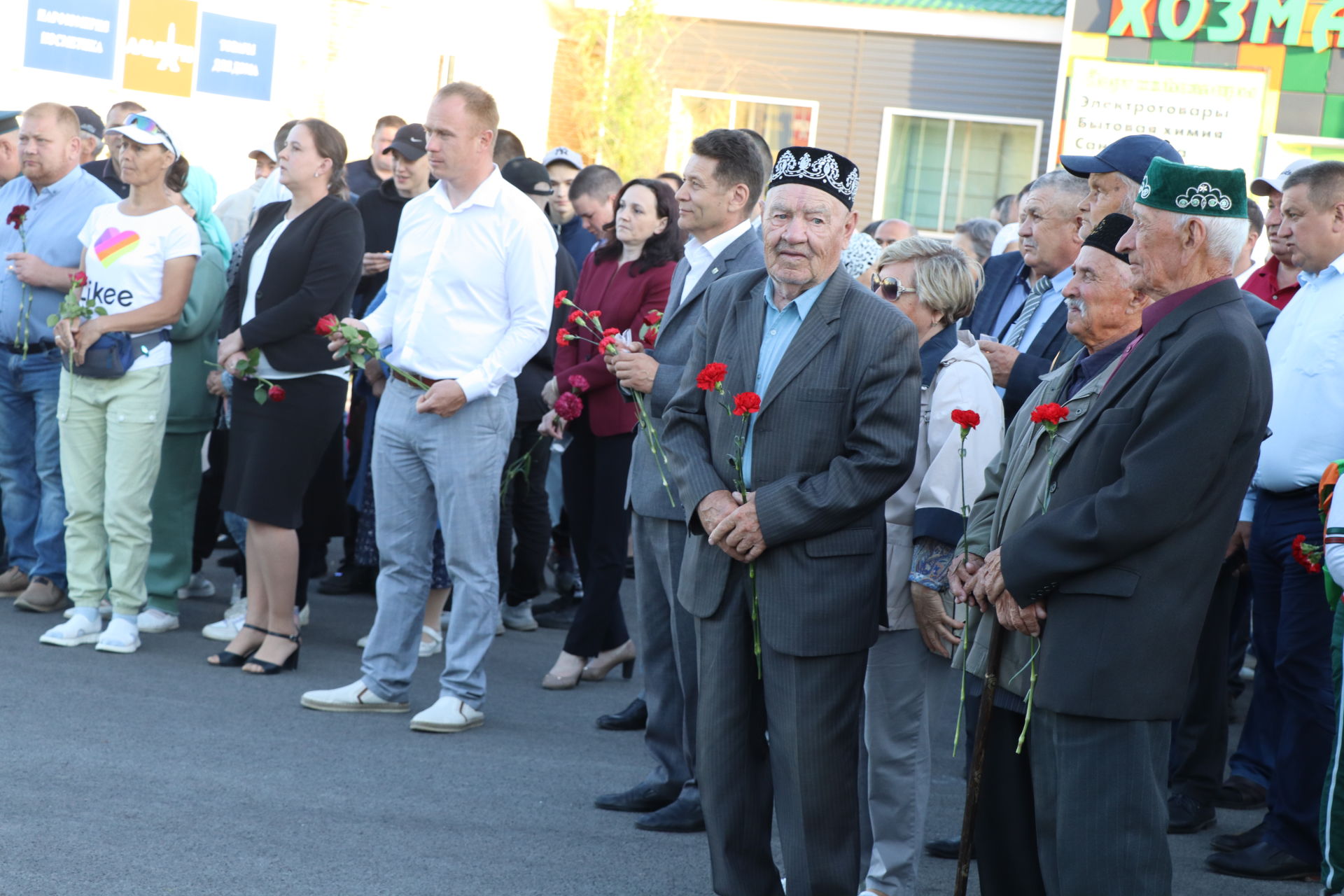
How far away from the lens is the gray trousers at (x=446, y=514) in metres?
5.52

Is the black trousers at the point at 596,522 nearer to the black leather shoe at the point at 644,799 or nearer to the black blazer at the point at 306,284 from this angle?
the black blazer at the point at 306,284

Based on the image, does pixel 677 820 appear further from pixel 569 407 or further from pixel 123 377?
pixel 123 377

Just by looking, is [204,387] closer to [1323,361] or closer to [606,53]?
[1323,361]

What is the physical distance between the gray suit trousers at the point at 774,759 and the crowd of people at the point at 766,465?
0.03 feet

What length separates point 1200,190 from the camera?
3.08 meters

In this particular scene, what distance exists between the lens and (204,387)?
696 cm

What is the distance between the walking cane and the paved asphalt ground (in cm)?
93

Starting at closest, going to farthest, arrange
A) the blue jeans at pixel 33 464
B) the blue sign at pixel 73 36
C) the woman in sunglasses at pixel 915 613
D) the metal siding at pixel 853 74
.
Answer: the woman in sunglasses at pixel 915 613
the blue jeans at pixel 33 464
the blue sign at pixel 73 36
the metal siding at pixel 853 74

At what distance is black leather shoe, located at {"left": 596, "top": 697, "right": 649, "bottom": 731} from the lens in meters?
5.95

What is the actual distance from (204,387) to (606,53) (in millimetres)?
16220

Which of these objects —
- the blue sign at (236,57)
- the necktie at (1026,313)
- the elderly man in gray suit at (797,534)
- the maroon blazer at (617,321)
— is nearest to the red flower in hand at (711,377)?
the elderly man in gray suit at (797,534)

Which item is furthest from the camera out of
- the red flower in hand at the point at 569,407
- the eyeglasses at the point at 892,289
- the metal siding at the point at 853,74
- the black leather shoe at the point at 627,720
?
the metal siding at the point at 853,74

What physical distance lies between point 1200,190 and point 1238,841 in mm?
2717

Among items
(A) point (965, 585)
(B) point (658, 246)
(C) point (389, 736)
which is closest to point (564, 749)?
(C) point (389, 736)
